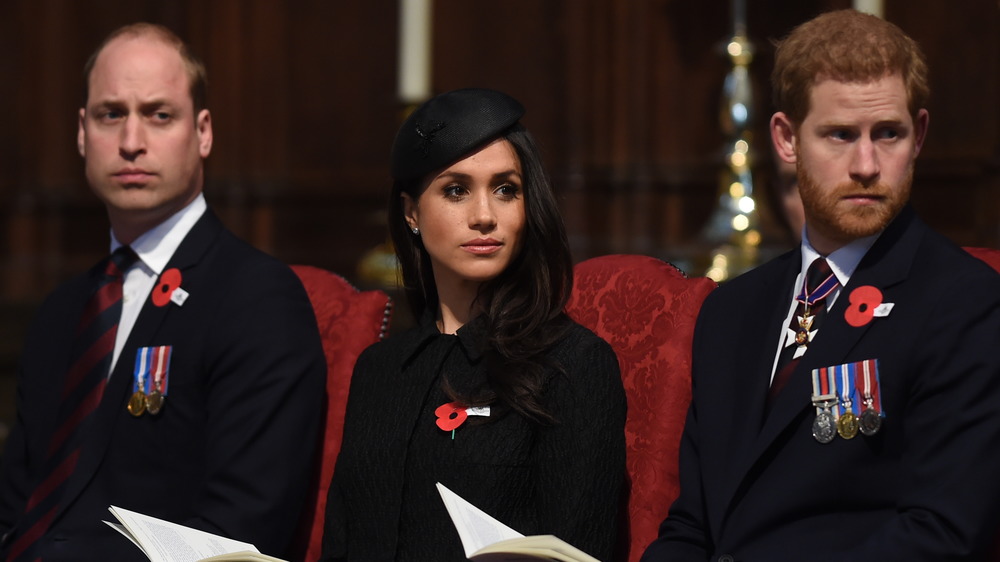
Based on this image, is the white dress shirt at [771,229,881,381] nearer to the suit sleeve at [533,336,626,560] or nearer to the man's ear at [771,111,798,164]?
the man's ear at [771,111,798,164]

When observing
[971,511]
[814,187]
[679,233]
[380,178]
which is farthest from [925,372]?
[380,178]

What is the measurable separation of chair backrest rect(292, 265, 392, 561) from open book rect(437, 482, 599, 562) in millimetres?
765

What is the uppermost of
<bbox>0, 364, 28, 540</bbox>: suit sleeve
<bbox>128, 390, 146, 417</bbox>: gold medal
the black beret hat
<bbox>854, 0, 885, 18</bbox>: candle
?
<bbox>854, 0, 885, 18</bbox>: candle

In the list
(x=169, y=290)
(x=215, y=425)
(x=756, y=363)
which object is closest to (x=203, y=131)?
(x=169, y=290)

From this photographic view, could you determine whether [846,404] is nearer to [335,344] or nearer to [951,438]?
[951,438]

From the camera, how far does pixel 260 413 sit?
2545mm

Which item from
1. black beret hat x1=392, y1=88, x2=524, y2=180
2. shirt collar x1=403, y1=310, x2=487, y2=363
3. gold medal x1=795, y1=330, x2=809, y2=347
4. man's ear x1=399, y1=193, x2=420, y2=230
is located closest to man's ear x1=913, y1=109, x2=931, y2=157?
gold medal x1=795, y1=330, x2=809, y2=347

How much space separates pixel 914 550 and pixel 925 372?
0.26 m

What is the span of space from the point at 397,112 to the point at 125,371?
256cm

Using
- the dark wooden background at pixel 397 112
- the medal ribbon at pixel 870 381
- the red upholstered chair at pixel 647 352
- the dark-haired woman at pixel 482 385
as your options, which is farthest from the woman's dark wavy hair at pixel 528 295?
the dark wooden background at pixel 397 112

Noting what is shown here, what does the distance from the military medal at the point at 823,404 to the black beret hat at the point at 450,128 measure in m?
0.70

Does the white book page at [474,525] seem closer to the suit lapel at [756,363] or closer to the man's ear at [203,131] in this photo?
the suit lapel at [756,363]

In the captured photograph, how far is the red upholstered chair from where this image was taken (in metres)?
2.42

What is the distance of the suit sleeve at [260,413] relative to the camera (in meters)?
2.50
